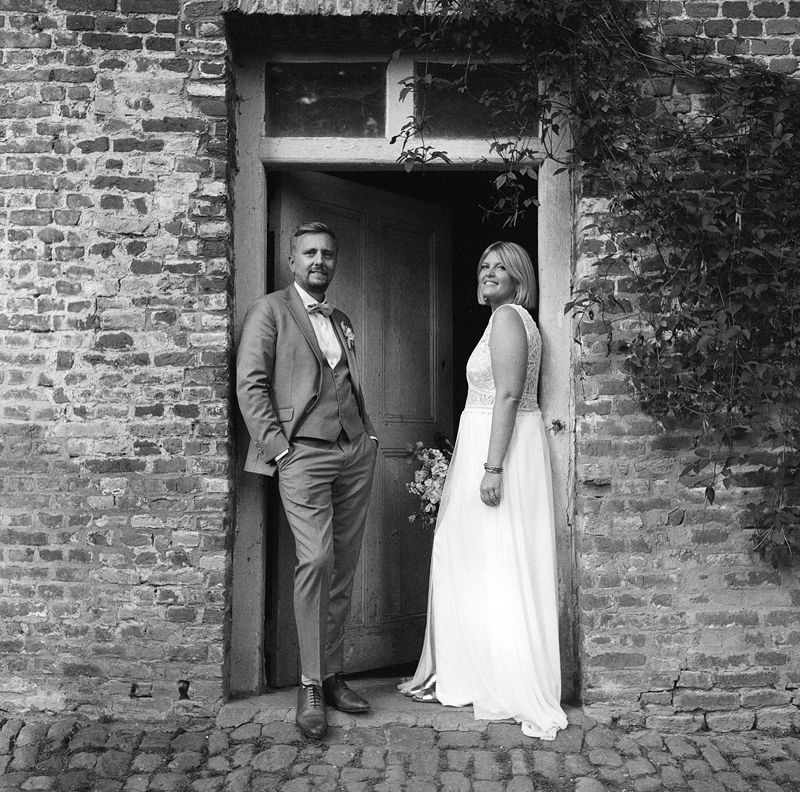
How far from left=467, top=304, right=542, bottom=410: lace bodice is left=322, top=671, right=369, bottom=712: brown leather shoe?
61.3 inches

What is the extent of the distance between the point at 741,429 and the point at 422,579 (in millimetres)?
2161

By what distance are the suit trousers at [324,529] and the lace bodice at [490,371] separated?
0.64 m

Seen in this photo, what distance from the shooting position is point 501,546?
405 centimetres

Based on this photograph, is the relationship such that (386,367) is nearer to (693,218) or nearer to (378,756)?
(693,218)

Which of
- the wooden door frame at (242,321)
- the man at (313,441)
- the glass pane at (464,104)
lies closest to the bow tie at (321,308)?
the man at (313,441)

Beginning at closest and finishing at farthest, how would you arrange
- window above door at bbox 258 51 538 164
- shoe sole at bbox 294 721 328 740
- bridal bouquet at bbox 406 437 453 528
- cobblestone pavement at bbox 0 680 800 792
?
cobblestone pavement at bbox 0 680 800 792 → shoe sole at bbox 294 721 328 740 → window above door at bbox 258 51 538 164 → bridal bouquet at bbox 406 437 453 528

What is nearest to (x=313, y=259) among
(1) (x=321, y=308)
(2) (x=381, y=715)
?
(1) (x=321, y=308)

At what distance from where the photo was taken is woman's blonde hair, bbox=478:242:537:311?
4254 mm

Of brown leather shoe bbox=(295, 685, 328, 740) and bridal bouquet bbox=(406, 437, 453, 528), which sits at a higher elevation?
bridal bouquet bbox=(406, 437, 453, 528)

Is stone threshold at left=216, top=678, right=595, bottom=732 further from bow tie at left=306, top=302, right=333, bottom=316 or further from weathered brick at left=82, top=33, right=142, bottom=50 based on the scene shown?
weathered brick at left=82, top=33, right=142, bottom=50

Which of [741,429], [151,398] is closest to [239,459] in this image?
[151,398]

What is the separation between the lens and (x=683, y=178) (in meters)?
3.93

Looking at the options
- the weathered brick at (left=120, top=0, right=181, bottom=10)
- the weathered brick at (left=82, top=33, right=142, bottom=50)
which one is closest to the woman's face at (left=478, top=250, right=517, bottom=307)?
the weathered brick at (left=120, top=0, right=181, bottom=10)

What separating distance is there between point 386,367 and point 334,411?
1022 mm
